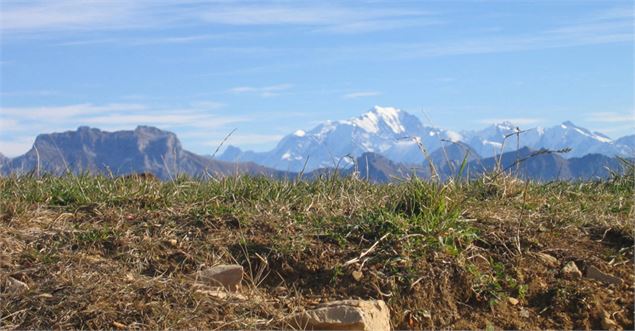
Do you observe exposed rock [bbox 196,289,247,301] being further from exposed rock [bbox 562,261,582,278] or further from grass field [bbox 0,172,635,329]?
exposed rock [bbox 562,261,582,278]

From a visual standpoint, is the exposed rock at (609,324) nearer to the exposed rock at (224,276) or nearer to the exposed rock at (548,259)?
the exposed rock at (548,259)

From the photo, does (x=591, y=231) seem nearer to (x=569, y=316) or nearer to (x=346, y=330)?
(x=569, y=316)

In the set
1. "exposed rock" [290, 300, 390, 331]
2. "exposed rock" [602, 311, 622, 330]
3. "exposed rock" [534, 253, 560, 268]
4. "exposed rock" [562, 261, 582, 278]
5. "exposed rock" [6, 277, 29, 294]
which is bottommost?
"exposed rock" [602, 311, 622, 330]

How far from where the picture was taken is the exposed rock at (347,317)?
188 inches

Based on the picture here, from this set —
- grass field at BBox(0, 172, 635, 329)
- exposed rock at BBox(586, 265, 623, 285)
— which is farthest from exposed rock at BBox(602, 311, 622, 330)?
exposed rock at BBox(586, 265, 623, 285)

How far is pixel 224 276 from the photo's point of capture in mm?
5184

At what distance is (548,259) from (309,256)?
1.48m

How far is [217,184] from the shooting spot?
6.95 m

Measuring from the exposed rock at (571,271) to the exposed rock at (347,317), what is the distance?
1.20 metres

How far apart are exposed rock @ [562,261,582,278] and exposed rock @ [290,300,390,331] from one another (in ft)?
3.94

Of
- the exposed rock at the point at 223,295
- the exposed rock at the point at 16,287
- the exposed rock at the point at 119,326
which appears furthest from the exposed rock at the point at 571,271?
the exposed rock at the point at 16,287

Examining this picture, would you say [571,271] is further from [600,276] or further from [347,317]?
[347,317]

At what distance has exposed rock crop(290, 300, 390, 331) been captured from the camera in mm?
4773

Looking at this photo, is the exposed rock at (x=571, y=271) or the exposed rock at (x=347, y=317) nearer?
the exposed rock at (x=347, y=317)
